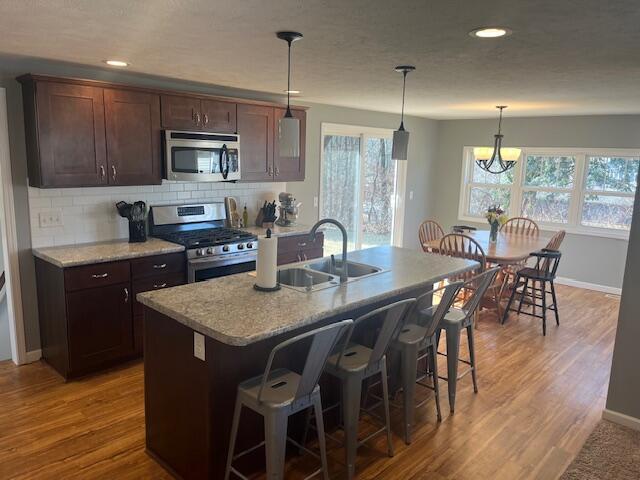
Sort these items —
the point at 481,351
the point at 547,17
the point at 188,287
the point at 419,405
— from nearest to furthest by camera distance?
1. the point at 547,17
2. the point at 188,287
3. the point at 419,405
4. the point at 481,351

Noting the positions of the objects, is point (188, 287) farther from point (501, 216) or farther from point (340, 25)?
point (501, 216)

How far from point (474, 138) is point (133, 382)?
233 inches

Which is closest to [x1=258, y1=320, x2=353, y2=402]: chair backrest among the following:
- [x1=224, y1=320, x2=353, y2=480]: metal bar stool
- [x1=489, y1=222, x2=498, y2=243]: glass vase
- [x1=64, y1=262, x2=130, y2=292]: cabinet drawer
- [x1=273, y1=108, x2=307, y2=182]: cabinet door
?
[x1=224, y1=320, x2=353, y2=480]: metal bar stool

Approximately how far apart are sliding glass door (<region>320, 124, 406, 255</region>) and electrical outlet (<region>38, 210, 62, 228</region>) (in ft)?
9.98

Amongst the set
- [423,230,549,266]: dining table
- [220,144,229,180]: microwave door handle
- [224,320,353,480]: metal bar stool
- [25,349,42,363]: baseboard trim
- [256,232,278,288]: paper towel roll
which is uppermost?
[220,144,229,180]: microwave door handle

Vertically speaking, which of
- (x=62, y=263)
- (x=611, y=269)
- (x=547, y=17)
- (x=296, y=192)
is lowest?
(x=611, y=269)

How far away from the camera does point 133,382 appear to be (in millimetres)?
3527

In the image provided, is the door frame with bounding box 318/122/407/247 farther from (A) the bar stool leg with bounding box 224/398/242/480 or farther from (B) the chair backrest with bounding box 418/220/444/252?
(A) the bar stool leg with bounding box 224/398/242/480

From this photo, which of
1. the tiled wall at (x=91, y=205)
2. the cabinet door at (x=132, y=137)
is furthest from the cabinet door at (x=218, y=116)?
the tiled wall at (x=91, y=205)

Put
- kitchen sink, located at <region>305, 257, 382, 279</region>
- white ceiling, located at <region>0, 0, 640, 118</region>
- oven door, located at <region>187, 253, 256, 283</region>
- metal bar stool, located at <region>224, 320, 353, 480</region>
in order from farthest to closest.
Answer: oven door, located at <region>187, 253, 256, 283</region> < kitchen sink, located at <region>305, 257, 382, 279</region> < metal bar stool, located at <region>224, 320, 353, 480</region> < white ceiling, located at <region>0, 0, 640, 118</region>

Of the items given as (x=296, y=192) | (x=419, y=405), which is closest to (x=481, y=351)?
(x=419, y=405)

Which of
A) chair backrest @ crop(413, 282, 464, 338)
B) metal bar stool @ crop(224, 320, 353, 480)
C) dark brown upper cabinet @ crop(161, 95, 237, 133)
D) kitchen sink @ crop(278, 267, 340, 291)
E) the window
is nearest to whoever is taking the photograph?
metal bar stool @ crop(224, 320, 353, 480)

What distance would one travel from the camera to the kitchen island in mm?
2209

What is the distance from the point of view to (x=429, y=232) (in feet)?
19.6
